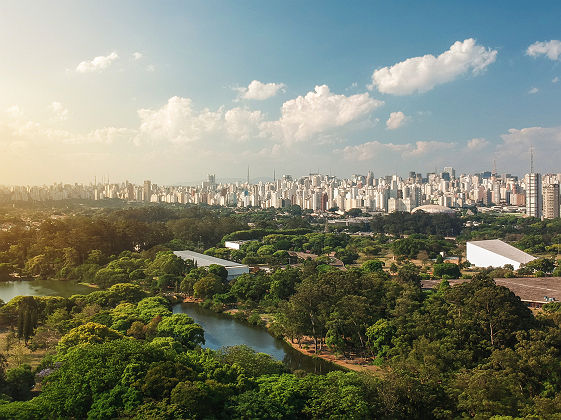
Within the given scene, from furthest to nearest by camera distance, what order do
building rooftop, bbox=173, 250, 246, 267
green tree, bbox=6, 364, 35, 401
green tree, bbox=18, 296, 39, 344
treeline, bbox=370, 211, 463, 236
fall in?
treeline, bbox=370, 211, 463, 236 → building rooftop, bbox=173, 250, 246, 267 → green tree, bbox=18, 296, 39, 344 → green tree, bbox=6, 364, 35, 401

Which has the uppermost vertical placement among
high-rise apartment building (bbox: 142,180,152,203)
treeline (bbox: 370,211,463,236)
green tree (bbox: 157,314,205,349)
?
high-rise apartment building (bbox: 142,180,152,203)

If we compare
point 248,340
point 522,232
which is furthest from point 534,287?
point 522,232

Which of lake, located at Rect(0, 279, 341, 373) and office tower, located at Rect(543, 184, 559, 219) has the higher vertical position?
office tower, located at Rect(543, 184, 559, 219)

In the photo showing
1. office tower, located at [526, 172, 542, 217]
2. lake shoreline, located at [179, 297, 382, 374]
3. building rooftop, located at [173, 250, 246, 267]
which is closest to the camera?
lake shoreline, located at [179, 297, 382, 374]

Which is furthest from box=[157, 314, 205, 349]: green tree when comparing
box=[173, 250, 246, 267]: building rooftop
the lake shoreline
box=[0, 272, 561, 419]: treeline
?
box=[173, 250, 246, 267]: building rooftop

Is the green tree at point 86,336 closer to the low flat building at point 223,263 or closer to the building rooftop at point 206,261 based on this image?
the low flat building at point 223,263

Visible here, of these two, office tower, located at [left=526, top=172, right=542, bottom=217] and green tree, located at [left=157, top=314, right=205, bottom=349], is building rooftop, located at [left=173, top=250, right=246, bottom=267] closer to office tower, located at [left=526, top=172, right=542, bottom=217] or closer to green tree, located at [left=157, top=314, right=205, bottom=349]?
green tree, located at [left=157, top=314, right=205, bottom=349]

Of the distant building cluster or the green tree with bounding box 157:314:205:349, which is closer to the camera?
the green tree with bounding box 157:314:205:349

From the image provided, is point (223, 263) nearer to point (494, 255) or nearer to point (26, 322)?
point (26, 322)
